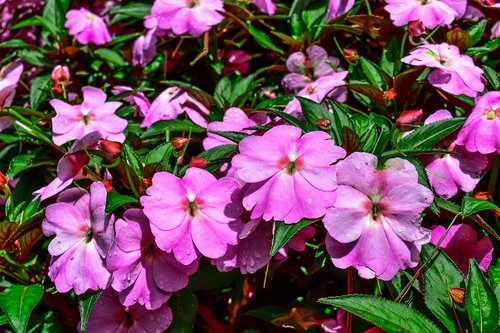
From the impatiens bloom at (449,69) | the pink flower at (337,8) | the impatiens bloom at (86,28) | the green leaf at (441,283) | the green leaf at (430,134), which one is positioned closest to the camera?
the green leaf at (441,283)

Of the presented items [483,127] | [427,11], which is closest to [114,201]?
[483,127]

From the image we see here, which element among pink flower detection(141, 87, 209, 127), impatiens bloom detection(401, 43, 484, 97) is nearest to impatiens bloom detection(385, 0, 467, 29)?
impatiens bloom detection(401, 43, 484, 97)

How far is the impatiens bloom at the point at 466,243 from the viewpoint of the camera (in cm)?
124

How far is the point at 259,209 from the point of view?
111cm

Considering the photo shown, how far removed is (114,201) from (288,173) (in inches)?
11.9

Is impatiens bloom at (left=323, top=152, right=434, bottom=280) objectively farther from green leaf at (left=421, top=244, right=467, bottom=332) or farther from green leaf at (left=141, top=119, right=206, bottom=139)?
green leaf at (left=141, top=119, right=206, bottom=139)

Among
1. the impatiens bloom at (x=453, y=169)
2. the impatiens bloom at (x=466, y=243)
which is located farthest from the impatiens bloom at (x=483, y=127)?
the impatiens bloom at (x=466, y=243)

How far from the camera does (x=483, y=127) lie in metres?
1.26

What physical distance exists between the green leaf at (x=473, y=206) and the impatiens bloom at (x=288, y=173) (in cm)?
24

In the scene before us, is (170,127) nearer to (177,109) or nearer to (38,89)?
(177,109)

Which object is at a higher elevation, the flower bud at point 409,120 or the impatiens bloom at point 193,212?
the flower bud at point 409,120

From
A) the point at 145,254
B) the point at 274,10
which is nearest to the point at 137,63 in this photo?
the point at 274,10

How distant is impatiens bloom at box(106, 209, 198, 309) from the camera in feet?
3.85

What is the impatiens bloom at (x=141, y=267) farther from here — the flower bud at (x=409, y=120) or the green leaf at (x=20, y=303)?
the flower bud at (x=409, y=120)
